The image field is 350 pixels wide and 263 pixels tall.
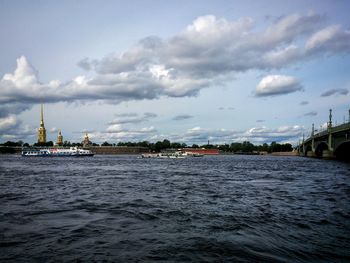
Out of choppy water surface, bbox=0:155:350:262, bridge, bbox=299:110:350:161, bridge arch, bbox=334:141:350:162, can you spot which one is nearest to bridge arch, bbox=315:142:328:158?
bridge, bbox=299:110:350:161

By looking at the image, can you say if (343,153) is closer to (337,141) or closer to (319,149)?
(337,141)

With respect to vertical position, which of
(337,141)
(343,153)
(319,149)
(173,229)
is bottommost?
(173,229)

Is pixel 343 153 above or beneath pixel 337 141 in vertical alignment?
beneath

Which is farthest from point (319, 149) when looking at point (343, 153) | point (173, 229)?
point (173, 229)

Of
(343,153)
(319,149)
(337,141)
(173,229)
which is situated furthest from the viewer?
(319,149)

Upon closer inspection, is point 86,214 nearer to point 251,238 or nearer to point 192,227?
point 192,227

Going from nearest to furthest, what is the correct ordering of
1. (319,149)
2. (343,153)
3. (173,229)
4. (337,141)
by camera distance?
(173,229), (337,141), (343,153), (319,149)

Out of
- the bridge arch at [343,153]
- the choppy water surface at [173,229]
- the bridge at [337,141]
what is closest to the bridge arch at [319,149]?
the bridge at [337,141]

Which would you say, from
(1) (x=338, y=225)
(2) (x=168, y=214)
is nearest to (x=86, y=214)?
(2) (x=168, y=214)

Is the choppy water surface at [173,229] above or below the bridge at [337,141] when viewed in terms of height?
below

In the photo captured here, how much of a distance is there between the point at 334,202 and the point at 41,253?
689 inches

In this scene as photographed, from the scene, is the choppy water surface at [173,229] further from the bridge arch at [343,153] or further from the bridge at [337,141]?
the bridge arch at [343,153]

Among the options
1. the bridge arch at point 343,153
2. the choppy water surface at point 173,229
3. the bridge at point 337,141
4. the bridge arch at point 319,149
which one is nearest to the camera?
the choppy water surface at point 173,229

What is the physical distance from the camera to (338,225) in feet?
49.3
